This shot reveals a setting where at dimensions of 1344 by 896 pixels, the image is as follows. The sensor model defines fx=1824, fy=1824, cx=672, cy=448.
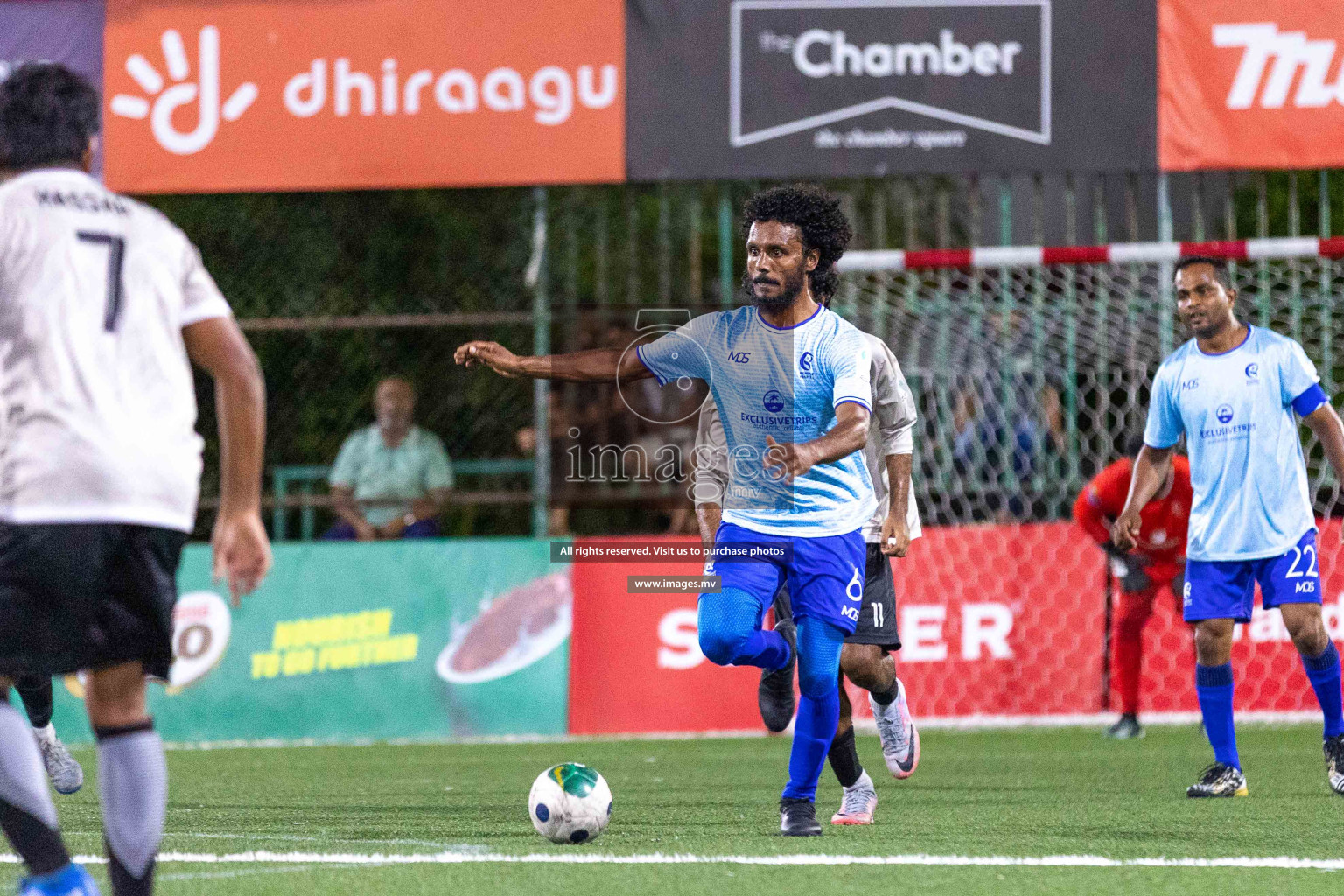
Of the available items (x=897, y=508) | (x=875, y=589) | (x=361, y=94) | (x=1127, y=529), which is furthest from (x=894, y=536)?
(x=361, y=94)

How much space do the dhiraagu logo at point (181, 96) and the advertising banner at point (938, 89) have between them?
2968 millimetres

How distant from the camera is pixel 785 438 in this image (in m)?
5.88

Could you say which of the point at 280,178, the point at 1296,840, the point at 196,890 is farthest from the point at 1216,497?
the point at 280,178

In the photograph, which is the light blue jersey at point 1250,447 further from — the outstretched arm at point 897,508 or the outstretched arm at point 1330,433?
the outstretched arm at point 897,508

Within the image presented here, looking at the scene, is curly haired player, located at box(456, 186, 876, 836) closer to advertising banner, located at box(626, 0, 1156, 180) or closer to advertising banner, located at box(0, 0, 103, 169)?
advertising banner, located at box(626, 0, 1156, 180)

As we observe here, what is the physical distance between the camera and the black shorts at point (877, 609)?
668cm

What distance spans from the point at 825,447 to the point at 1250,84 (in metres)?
6.67

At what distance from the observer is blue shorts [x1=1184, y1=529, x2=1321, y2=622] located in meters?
6.93

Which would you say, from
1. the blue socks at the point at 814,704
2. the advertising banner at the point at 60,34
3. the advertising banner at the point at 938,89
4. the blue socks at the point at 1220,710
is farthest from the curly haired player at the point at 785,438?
the advertising banner at the point at 60,34

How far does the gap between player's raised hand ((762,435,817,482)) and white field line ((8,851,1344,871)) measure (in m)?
1.07

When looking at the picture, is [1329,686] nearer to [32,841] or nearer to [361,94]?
[32,841]

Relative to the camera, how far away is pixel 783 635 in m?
6.16

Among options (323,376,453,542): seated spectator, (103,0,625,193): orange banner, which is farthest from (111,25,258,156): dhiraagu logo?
(323,376,453,542): seated spectator

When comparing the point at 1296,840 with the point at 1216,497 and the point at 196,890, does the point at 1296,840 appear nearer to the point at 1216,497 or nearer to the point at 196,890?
the point at 1216,497
